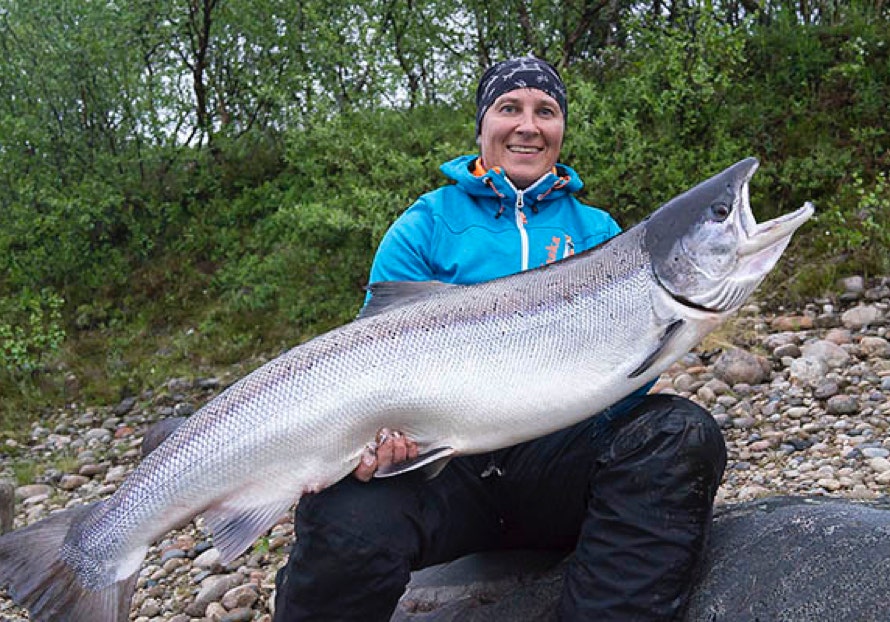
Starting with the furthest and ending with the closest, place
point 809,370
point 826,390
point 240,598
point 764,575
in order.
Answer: point 809,370, point 826,390, point 240,598, point 764,575

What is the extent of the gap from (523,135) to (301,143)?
18.5 feet

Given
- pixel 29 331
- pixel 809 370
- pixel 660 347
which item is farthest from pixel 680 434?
pixel 29 331

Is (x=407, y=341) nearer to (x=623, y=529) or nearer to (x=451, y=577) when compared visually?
(x=623, y=529)

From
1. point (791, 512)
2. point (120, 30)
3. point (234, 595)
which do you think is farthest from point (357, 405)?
point (120, 30)

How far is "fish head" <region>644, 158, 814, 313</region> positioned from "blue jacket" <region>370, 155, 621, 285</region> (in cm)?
75

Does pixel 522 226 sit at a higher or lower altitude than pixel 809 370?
higher

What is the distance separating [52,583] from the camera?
300 centimetres

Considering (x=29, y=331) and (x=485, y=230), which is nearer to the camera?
(x=485, y=230)

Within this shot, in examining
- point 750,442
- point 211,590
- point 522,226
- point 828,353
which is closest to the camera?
point 522,226

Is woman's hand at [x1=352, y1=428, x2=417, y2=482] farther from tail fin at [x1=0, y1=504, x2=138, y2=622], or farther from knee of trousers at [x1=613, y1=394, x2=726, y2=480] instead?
tail fin at [x1=0, y1=504, x2=138, y2=622]

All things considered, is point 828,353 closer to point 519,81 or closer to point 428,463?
point 519,81

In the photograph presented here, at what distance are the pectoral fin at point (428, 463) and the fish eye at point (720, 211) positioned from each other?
116 cm

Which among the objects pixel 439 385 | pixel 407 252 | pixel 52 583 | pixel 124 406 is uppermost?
pixel 407 252

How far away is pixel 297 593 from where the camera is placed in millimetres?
2840
